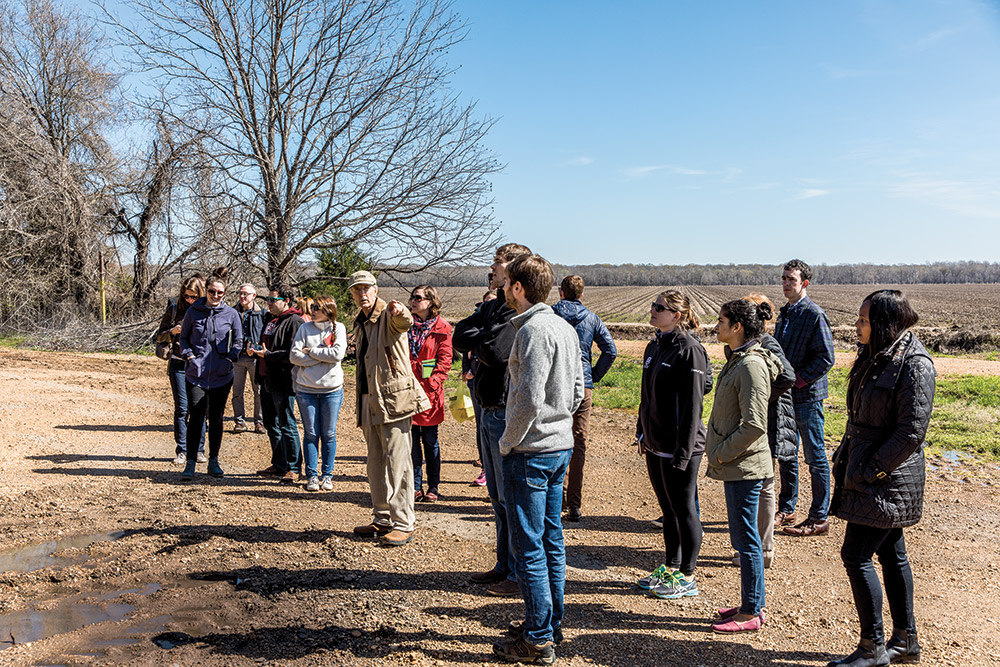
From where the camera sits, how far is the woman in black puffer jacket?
3.53 metres

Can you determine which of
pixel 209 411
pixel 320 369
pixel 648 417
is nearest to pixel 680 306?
pixel 648 417

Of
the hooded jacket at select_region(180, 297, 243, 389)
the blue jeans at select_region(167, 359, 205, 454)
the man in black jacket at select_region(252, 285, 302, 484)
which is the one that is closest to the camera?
the hooded jacket at select_region(180, 297, 243, 389)

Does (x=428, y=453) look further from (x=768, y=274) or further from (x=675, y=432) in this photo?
(x=768, y=274)

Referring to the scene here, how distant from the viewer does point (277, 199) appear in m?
18.2

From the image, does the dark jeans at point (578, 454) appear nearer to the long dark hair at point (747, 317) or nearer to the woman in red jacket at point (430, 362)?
the woman in red jacket at point (430, 362)

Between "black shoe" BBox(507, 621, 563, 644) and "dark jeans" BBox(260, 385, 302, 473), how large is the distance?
13.5 feet

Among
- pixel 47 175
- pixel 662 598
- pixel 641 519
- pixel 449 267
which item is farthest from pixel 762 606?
pixel 47 175

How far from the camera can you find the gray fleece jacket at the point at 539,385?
3521mm

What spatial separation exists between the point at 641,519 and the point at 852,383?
2.89 m

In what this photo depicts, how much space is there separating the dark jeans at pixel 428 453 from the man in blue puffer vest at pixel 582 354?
1307 millimetres

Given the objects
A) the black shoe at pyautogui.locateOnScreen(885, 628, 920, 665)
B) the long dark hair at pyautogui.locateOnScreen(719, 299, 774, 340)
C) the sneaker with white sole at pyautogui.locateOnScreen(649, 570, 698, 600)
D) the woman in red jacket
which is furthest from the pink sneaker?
the woman in red jacket

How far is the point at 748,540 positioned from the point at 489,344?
190 centimetres

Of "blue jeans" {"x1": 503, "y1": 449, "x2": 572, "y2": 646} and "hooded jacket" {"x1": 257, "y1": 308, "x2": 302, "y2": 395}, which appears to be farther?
"hooded jacket" {"x1": 257, "y1": 308, "x2": 302, "y2": 395}

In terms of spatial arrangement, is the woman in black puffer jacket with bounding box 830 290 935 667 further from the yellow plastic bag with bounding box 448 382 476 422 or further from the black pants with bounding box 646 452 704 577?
the yellow plastic bag with bounding box 448 382 476 422
